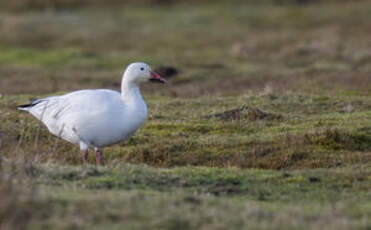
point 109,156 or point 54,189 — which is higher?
point 54,189

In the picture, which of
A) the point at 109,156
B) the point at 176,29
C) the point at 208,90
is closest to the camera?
the point at 109,156

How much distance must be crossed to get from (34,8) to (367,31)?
63.6ft

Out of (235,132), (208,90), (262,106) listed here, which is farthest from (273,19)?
(235,132)

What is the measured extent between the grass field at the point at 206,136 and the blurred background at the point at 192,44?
0.09 m

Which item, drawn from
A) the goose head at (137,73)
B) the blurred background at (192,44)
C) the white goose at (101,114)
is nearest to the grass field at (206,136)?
the blurred background at (192,44)

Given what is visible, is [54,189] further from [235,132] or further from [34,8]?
[34,8]

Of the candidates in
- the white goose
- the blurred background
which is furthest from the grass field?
the white goose

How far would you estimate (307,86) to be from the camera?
1814cm

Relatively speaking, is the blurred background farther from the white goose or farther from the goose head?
the white goose

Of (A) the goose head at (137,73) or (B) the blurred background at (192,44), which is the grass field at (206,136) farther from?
(A) the goose head at (137,73)

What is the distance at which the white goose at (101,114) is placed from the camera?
31.1ft

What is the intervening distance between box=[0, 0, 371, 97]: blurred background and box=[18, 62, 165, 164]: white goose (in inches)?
304

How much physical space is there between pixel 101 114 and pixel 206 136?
306 centimetres

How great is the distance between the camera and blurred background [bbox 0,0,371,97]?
816 inches
